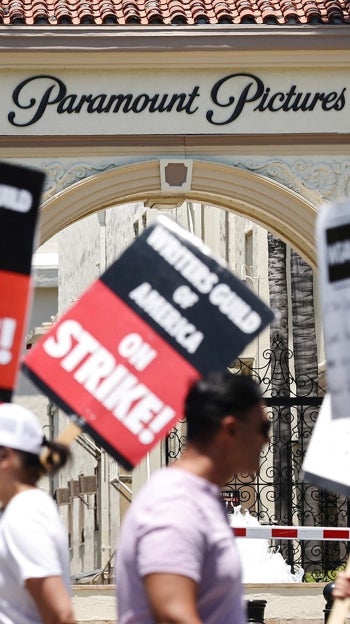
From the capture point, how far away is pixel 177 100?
65.8 feet

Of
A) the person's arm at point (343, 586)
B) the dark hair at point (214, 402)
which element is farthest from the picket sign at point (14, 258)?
the person's arm at point (343, 586)

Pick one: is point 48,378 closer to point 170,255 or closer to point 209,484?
point 170,255

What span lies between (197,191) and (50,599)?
50.7ft

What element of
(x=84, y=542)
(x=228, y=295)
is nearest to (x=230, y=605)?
(x=228, y=295)

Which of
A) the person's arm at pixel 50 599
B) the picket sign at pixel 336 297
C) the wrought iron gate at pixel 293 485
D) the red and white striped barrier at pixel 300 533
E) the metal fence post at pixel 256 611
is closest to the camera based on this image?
the person's arm at pixel 50 599

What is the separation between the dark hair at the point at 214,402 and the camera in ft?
15.7

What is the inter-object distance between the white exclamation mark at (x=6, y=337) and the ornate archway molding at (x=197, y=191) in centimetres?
1395

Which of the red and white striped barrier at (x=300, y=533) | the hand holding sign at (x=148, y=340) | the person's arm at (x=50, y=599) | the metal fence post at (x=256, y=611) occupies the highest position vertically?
the hand holding sign at (x=148, y=340)

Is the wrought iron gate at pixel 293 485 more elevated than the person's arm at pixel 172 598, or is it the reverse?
the wrought iron gate at pixel 293 485

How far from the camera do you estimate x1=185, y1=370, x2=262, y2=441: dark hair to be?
15.7ft

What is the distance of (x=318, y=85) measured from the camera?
20203 millimetres

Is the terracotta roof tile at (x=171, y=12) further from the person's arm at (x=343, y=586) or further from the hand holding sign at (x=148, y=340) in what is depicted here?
the person's arm at (x=343, y=586)

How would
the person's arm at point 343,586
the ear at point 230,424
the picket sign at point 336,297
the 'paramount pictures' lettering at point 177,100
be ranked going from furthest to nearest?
the 'paramount pictures' lettering at point 177,100
the person's arm at point 343,586
the picket sign at point 336,297
the ear at point 230,424

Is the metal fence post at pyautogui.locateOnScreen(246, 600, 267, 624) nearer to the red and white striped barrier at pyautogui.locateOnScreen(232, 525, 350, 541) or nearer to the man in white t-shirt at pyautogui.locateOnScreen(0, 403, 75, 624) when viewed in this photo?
the red and white striped barrier at pyautogui.locateOnScreen(232, 525, 350, 541)
